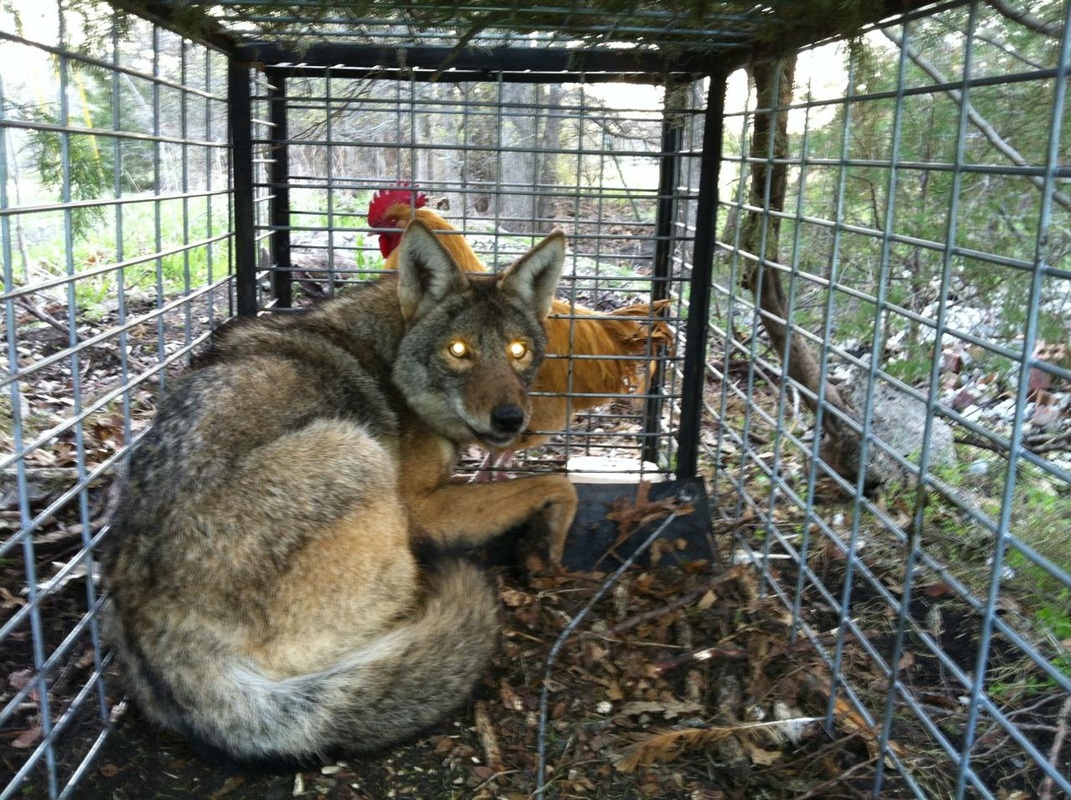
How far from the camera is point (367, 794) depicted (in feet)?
9.66

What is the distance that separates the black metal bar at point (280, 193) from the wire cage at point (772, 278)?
0.02 m

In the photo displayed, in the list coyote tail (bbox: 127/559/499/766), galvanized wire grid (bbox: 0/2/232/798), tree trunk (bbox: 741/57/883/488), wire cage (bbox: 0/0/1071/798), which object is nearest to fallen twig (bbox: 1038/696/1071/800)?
wire cage (bbox: 0/0/1071/798)

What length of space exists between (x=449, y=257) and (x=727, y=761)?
244 cm

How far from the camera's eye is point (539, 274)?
4.36m

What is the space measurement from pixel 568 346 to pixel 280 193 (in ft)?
6.54

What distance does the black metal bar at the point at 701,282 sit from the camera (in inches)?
182

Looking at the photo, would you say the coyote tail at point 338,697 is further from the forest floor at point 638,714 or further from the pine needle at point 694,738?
the pine needle at point 694,738

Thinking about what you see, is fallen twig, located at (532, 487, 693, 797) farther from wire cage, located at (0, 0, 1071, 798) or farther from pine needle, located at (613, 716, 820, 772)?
wire cage, located at (0, 0, 1071, 798)

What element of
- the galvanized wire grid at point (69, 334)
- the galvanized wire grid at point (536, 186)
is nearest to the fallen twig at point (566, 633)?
the galvanized wire grid at point (536, 186)

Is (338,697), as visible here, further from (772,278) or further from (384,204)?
(384,204)

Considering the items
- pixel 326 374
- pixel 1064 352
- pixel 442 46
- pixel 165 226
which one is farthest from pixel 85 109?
pixel 165 226

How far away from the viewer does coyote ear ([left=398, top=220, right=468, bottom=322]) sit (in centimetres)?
405

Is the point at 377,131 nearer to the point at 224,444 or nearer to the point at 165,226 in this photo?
the point at 165,226

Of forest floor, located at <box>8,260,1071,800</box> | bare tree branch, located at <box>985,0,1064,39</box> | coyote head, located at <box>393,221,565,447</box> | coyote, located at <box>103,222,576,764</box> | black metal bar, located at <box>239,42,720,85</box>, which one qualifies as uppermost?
black metal bar, located at <box>239,42,720,85</box>
